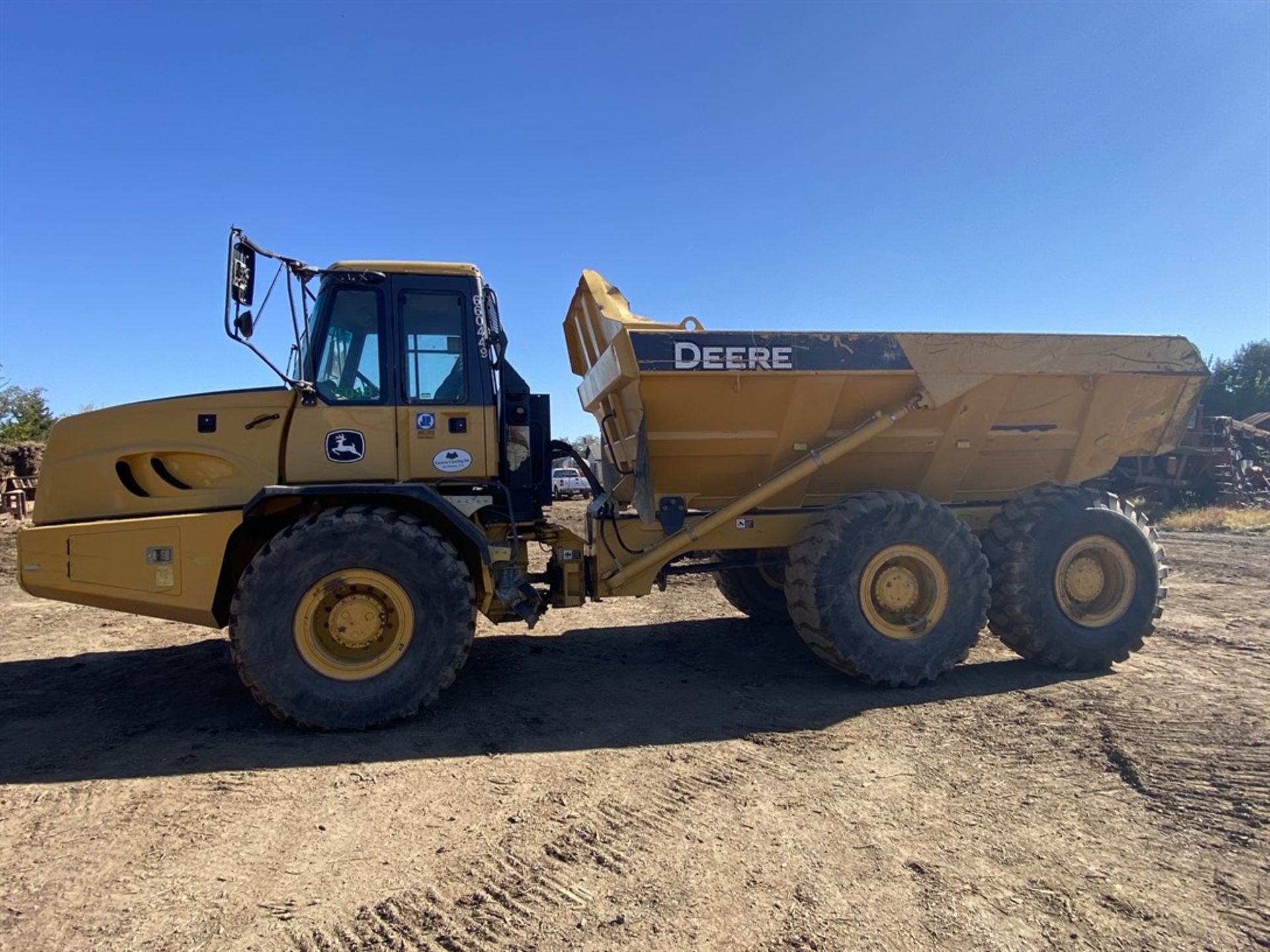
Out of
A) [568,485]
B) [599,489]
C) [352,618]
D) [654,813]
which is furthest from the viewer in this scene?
[568,485]

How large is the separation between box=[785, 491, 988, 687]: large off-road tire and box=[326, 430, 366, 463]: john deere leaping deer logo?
326 centimetres

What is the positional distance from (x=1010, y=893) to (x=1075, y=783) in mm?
1277

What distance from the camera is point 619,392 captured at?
5727 millimetres

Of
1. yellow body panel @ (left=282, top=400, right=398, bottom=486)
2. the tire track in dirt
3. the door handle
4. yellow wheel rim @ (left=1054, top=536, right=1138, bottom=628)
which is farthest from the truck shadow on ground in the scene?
the door handle

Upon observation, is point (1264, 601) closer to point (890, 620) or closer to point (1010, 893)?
point (890, 620)

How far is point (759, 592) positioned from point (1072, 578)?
2.72 m

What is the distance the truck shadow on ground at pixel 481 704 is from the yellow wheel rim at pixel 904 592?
48 centimetres

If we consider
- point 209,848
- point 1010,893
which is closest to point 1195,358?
point 1010,893

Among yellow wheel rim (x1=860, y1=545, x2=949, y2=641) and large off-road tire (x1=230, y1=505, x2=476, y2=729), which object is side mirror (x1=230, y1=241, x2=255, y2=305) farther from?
yellow wheel rim (x1=860, y1=545, x2=949, y2=641)

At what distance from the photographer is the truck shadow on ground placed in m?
4.29

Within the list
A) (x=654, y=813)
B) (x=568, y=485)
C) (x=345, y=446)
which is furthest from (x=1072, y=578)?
(x=568, y=485)

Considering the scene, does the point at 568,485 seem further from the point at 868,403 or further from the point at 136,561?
the point at 136,561

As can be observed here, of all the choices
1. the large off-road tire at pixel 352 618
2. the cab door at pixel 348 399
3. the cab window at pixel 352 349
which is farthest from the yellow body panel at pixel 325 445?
the large off-road tire at pixel 352 618

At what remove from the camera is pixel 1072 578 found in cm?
600
